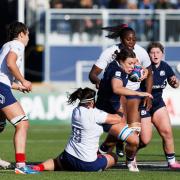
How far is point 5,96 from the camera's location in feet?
41.7

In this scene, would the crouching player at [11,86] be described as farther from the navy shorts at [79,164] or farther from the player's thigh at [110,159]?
the player's thigh at [110,159]

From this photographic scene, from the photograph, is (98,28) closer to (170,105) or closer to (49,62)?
→ (49,62)

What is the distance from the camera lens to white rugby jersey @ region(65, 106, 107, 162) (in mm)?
12477

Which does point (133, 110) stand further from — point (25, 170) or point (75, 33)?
point (75, 33)

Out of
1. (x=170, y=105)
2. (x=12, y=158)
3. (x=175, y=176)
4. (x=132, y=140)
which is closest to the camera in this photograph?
(x=175, y=176)

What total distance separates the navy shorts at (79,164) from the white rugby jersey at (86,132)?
0.06 metres

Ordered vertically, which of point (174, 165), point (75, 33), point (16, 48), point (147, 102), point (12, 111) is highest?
point (16, 48)

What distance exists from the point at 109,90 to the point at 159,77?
1.35 meters

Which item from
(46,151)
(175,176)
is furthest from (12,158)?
(175,176)

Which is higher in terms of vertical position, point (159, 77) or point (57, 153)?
point (159, 77)

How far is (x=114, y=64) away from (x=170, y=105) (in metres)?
11.6

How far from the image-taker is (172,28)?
2856 cm

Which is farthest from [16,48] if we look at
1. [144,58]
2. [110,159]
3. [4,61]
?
[144,58]

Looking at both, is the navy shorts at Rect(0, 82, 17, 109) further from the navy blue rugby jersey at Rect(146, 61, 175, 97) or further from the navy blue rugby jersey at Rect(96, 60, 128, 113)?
the navy blue rugby jersey at Rect(146, 61, 175, 97)
